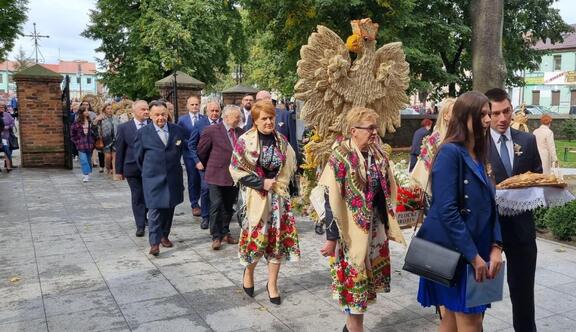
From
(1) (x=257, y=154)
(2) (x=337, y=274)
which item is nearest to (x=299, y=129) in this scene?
(1) (x=257, y=154)

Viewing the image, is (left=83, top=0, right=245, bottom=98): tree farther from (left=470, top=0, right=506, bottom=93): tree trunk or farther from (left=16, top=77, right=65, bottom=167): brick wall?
(left=470, top=0, right=506, bottom=93): tree trunk

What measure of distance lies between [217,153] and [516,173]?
3.70 m

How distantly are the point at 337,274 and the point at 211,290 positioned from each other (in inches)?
67.0

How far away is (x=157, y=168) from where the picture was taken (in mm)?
6109

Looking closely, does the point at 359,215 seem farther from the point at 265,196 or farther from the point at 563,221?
the point at 563,221

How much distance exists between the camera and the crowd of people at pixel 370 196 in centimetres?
274

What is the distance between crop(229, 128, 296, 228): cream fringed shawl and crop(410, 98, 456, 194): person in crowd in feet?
4.09

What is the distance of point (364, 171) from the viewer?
138 inches

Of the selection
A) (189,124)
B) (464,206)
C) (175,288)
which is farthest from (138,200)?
(464,206)

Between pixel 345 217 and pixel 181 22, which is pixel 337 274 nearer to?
pixel 345 217

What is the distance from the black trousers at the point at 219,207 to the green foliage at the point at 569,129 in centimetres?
2094

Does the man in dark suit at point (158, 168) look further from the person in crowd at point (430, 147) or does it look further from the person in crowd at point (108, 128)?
the person in crowd at point (108, 128)

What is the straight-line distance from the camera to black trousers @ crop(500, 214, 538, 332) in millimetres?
3371

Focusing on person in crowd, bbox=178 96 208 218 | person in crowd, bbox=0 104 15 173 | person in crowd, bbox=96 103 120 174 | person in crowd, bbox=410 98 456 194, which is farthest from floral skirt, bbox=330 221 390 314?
person in crowd, bbox=0 104 15 173
